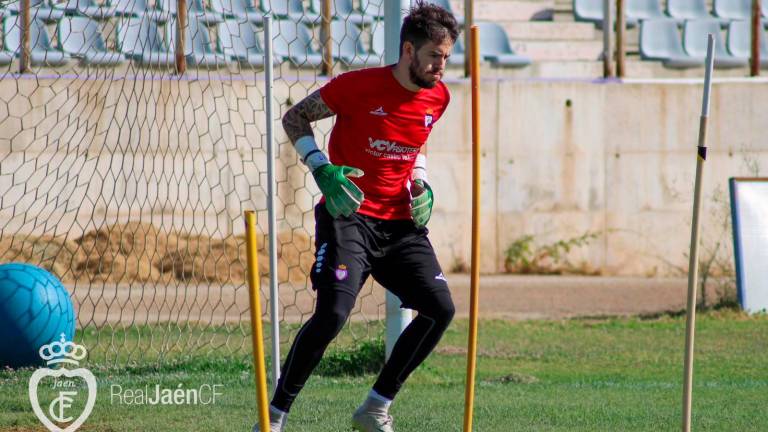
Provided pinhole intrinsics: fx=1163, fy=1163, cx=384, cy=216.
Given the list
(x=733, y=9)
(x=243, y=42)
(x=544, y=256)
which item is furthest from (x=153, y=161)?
(x=733, y=9)

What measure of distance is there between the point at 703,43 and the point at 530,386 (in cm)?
1174


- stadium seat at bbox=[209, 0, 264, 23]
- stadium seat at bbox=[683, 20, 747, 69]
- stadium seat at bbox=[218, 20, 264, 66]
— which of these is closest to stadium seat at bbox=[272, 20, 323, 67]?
stadium seat at bbox=[218, 20, 264, 66]

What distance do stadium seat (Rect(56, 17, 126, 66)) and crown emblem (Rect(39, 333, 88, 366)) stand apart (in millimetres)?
3665

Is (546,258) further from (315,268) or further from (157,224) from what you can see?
(315,268)

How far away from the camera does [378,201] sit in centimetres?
566

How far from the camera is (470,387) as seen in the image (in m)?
5.21

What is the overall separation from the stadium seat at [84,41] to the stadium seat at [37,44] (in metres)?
0.13

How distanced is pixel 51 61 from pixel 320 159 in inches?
314

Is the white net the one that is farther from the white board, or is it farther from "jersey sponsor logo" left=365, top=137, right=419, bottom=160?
"jersey sponsor logo" left=365, top=137, right=419, bottom=160

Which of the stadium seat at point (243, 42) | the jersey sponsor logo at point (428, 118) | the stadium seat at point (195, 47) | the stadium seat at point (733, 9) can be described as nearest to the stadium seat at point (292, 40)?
the stadium seat at point (243, 42)

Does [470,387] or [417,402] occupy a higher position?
[470,387]

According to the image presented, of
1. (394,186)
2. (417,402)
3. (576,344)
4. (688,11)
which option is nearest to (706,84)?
(394,186)

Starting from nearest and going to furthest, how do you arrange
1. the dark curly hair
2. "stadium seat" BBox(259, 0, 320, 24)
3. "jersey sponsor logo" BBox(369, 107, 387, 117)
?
the dark curly hair, "jersey sponsor logo" BBox(369, 107, 387, 117), "stadium seat" BBox(259, 0, 320, 24)

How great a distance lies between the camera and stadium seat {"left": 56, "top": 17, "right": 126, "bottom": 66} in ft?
37.7
